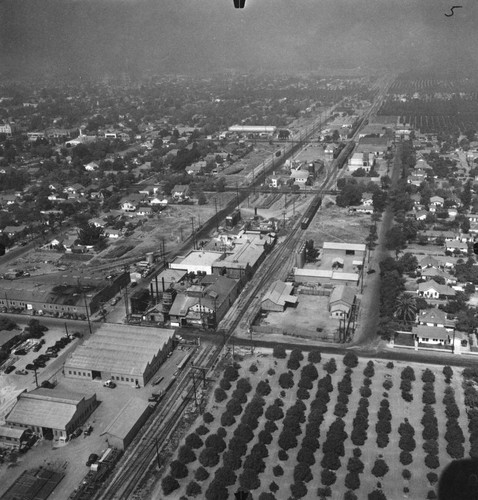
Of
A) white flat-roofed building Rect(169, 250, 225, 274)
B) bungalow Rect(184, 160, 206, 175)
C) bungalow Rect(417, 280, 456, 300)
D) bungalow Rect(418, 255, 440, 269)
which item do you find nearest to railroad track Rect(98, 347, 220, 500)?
white flat-roofed building Rect(169, 250, 225, 274)

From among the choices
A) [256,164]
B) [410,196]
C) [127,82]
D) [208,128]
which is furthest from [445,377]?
[127,82]

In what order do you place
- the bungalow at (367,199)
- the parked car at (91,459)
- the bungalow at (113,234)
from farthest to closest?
the bungalow at (367,199) < the bungalow at (113,234) < the parked car at (91,459)

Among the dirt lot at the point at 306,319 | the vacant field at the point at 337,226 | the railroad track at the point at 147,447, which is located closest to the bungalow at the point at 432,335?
the dirt lot at the point at 306,319

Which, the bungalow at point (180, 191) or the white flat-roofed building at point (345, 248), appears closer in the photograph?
the white flat-roofed building at point (345, 248)

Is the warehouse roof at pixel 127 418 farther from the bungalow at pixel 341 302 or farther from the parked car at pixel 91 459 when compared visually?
the bungalow at pixel 341 302

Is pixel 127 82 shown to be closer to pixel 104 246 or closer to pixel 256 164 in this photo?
pixel 256 164

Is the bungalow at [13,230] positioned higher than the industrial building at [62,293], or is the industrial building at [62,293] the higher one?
the industrial building at [62,293]

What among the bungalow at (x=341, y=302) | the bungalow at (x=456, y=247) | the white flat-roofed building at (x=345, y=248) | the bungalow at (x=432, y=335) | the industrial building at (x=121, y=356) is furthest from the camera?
the white flat-roofed building at (x=345, y=248)

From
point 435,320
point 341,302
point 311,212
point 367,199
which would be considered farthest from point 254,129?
point 435,320
